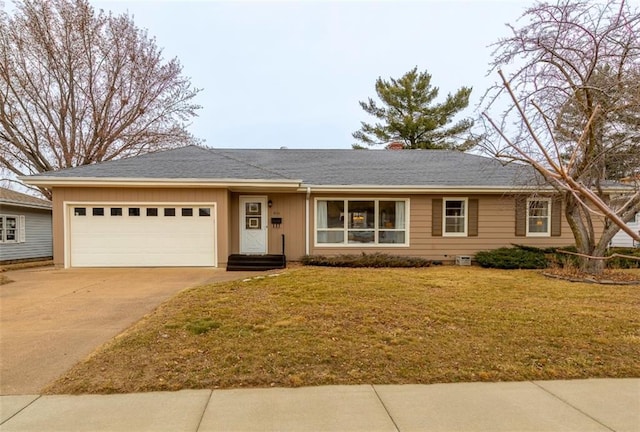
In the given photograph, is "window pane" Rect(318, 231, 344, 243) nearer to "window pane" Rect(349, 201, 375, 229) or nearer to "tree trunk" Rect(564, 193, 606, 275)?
"window pane" Rect(349, 201, 375, 229)

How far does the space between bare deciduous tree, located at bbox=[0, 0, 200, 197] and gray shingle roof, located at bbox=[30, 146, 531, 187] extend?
9.08 m

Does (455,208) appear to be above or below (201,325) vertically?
above

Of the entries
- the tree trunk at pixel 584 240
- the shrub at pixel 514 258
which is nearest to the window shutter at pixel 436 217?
the shrub at pixel 514 258

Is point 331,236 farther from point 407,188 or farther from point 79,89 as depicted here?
point 79,89

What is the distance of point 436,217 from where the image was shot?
1238 centimetres

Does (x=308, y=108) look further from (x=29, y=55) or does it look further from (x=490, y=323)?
(x=490, y=323)

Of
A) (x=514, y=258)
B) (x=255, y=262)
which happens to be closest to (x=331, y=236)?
(x=255, y=262)

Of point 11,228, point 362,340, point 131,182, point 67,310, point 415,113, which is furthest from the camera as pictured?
point 415,113

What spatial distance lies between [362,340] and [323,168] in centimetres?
998

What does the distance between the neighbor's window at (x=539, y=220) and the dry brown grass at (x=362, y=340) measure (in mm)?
5599

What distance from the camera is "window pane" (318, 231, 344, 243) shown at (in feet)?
40.6

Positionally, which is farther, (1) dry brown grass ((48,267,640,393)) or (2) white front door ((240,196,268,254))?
(2) white front door ((240,196,268,254))

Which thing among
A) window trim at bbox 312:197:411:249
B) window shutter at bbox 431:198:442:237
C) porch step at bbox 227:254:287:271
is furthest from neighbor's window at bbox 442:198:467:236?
porch step at bbox 227:254:287:271

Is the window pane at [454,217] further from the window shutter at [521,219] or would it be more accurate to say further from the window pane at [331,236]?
the window pane at [331,236]
